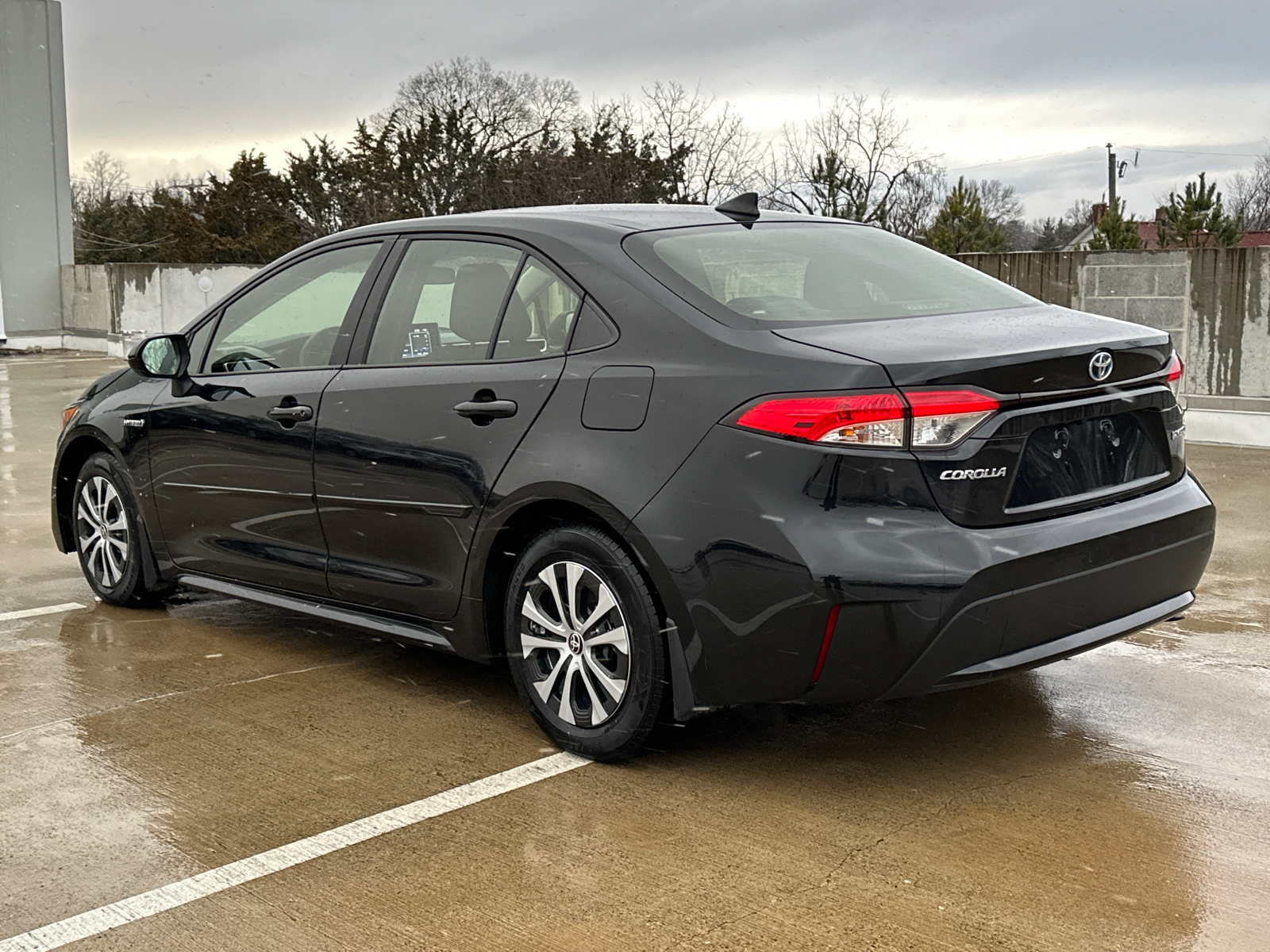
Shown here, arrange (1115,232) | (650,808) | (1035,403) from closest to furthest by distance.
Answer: (1035,403)
(650,808)
(1115,232)

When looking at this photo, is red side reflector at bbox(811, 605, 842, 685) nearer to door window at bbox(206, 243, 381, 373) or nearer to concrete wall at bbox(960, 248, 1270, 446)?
door window at bbox(206, 243, 381, 373)

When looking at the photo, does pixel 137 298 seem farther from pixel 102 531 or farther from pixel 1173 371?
pixel 1173 371

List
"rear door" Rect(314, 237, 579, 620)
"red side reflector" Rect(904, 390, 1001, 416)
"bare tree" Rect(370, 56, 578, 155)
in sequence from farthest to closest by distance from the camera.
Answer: "bare tree" Rect(370, 56, 578, 155) → "rear door" Rect(314, 237, 579, 620) → "red side reflector" Rect(904, 390, 1001, 416)

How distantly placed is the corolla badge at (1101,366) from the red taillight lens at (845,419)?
2.11 ft

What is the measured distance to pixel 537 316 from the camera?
163 inches

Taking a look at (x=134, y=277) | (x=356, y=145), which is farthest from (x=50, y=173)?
(x=356, y=145)

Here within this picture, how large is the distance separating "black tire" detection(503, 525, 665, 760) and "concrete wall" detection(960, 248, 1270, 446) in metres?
8.12

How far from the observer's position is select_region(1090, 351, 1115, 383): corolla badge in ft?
11.8

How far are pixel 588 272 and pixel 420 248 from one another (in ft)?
2.81

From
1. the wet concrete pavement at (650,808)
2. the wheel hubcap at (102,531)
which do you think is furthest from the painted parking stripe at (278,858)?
the wheel hubcap at (102,531)

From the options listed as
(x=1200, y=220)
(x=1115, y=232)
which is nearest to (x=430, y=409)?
(x=1115, y=232)

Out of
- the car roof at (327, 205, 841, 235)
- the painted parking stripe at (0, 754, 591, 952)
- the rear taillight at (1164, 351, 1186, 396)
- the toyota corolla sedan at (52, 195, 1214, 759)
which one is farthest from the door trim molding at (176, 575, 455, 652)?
the rear taillight at (1164, 351, 1186, 396)

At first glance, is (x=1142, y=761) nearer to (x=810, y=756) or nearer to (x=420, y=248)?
(x=810, y=756)

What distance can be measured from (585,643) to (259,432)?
170cm
